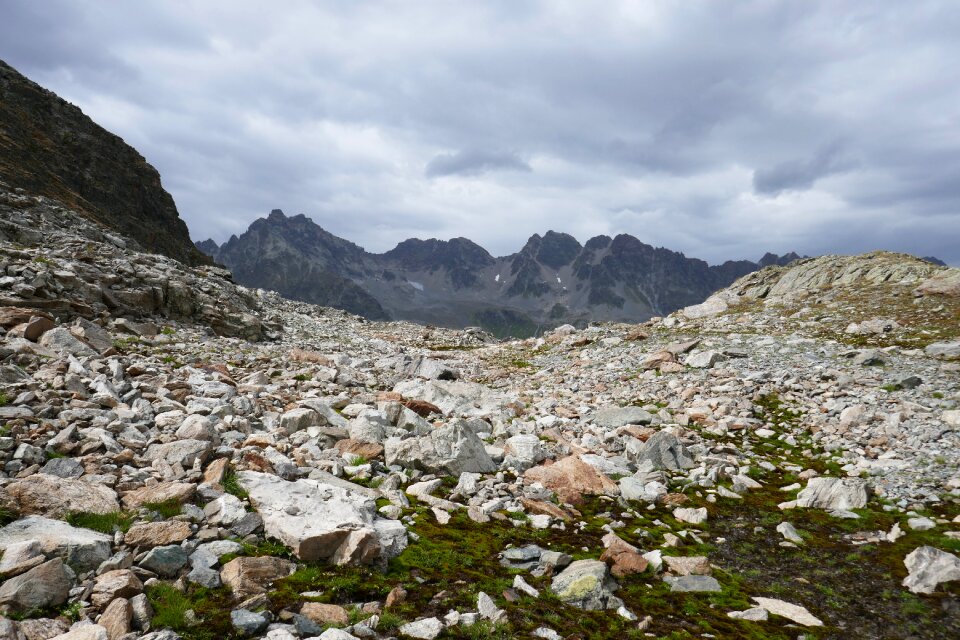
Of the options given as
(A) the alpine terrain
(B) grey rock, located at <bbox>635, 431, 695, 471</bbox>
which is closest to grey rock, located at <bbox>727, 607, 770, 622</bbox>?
(A) the alpine terrain

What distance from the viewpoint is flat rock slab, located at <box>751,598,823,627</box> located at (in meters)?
8.34

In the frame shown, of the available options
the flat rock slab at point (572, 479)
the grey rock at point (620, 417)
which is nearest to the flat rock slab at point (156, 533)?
the flat rock slab at point (572, 479)

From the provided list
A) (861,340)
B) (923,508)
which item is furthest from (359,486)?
(861,340)

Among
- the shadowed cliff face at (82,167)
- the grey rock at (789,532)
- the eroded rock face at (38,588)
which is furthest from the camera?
the shadowed cliff face at (82,167)

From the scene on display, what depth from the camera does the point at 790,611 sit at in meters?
8.57

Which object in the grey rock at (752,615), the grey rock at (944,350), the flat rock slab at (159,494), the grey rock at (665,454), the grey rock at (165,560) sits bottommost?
the grey rock at (752,615)

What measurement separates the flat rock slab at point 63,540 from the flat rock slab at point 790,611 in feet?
37.1

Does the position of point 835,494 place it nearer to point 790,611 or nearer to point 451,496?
point 790,611

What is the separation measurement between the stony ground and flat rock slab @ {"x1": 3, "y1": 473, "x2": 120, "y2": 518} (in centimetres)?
4

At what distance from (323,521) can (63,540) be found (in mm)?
3613

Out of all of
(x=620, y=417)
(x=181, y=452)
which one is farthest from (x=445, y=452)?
(x=620, y=417)

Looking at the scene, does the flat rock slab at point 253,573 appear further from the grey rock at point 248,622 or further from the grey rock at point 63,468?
Answer: the grey rock at point 63,468

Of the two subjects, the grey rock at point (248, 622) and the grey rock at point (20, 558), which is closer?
the grey rock at point (20, 558)

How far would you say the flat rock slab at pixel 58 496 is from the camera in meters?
7.10
